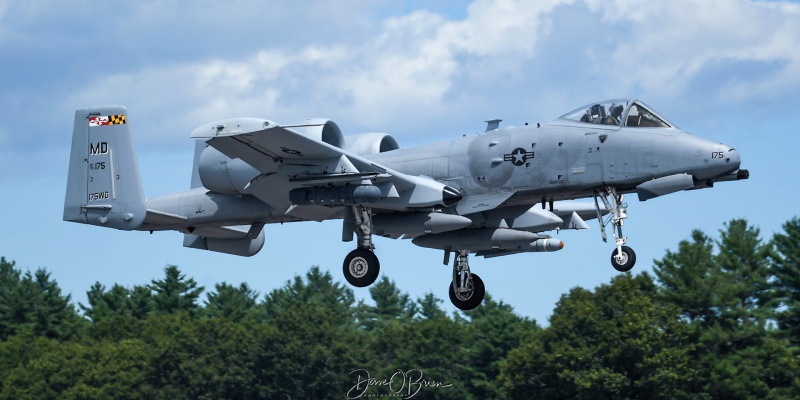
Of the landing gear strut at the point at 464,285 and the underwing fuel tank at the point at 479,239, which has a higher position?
the underwing fuel tank at the point at 479,239

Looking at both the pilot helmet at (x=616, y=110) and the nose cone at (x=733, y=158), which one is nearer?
the nose cone at (x=733, y=158)

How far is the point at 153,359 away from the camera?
2707 inches

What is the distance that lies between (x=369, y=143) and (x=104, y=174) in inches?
229

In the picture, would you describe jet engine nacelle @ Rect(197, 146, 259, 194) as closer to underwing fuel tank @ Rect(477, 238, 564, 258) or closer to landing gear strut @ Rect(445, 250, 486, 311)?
landing gear strut @ Rect(445, 250, 486, 311)

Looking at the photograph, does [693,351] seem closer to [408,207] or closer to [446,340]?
[446,340]

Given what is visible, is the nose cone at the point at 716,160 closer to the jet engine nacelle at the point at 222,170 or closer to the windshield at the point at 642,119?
the windshield at the point at 642,119

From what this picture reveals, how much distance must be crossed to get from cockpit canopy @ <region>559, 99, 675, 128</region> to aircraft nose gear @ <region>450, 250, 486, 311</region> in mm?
4306

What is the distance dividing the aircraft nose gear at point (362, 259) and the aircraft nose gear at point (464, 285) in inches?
95.6

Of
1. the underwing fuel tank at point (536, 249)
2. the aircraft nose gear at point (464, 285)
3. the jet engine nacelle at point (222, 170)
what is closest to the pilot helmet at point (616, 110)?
the underwing fuel tank at point (536, 249)

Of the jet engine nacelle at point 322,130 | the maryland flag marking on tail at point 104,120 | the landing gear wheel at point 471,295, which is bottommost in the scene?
the landing gear wheel at point 471,295

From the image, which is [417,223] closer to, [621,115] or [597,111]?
[597,111]

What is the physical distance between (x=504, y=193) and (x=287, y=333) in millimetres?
46670

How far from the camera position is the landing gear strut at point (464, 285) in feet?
90.7

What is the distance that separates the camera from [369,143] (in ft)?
89.7
